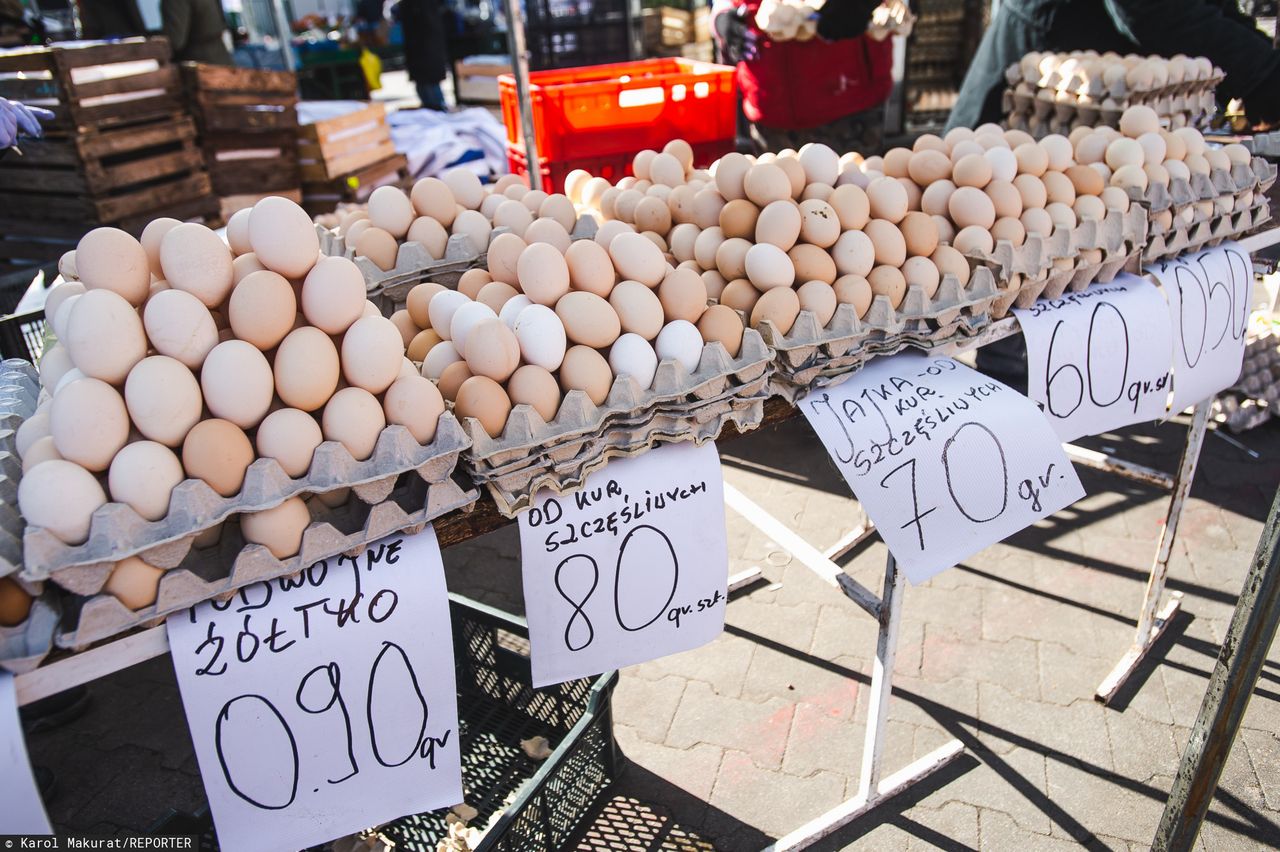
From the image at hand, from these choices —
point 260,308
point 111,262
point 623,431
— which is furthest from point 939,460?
point 111,262

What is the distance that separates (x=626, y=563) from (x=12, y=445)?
974 mm

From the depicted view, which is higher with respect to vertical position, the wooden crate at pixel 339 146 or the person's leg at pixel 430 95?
the person's leg at pixel 430 95

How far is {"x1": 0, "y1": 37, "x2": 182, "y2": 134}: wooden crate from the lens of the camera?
3.79 metres

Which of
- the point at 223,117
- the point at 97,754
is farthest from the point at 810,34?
the point at 97,754

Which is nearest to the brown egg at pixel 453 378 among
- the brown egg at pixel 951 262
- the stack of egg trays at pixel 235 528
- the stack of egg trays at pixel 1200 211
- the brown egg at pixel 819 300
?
the stack of egg trays at pixel 235 528

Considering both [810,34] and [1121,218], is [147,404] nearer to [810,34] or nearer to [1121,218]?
[1121,218]

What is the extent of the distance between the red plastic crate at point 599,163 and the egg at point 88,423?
2271 mm

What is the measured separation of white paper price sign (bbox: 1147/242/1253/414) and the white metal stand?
0.88 metres

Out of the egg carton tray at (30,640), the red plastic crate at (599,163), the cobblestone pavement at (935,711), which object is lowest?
the cobblestone pavement at (935,711)

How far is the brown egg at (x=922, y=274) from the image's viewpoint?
164 cm

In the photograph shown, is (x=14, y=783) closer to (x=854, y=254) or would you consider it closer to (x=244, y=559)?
(x=244, y=559)

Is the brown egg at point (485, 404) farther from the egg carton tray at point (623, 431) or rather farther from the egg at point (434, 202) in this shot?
the egg at point (434, 202)

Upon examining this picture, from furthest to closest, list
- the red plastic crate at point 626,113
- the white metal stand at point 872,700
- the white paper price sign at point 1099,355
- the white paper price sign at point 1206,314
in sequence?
the red plastic crate at point 626,113
the white paper price sign at point 1206,314
the white metal stand at point 872,700
the white paper price sign at point 1099,355

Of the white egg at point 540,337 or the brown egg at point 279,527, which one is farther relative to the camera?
the white egg at point 540,337
